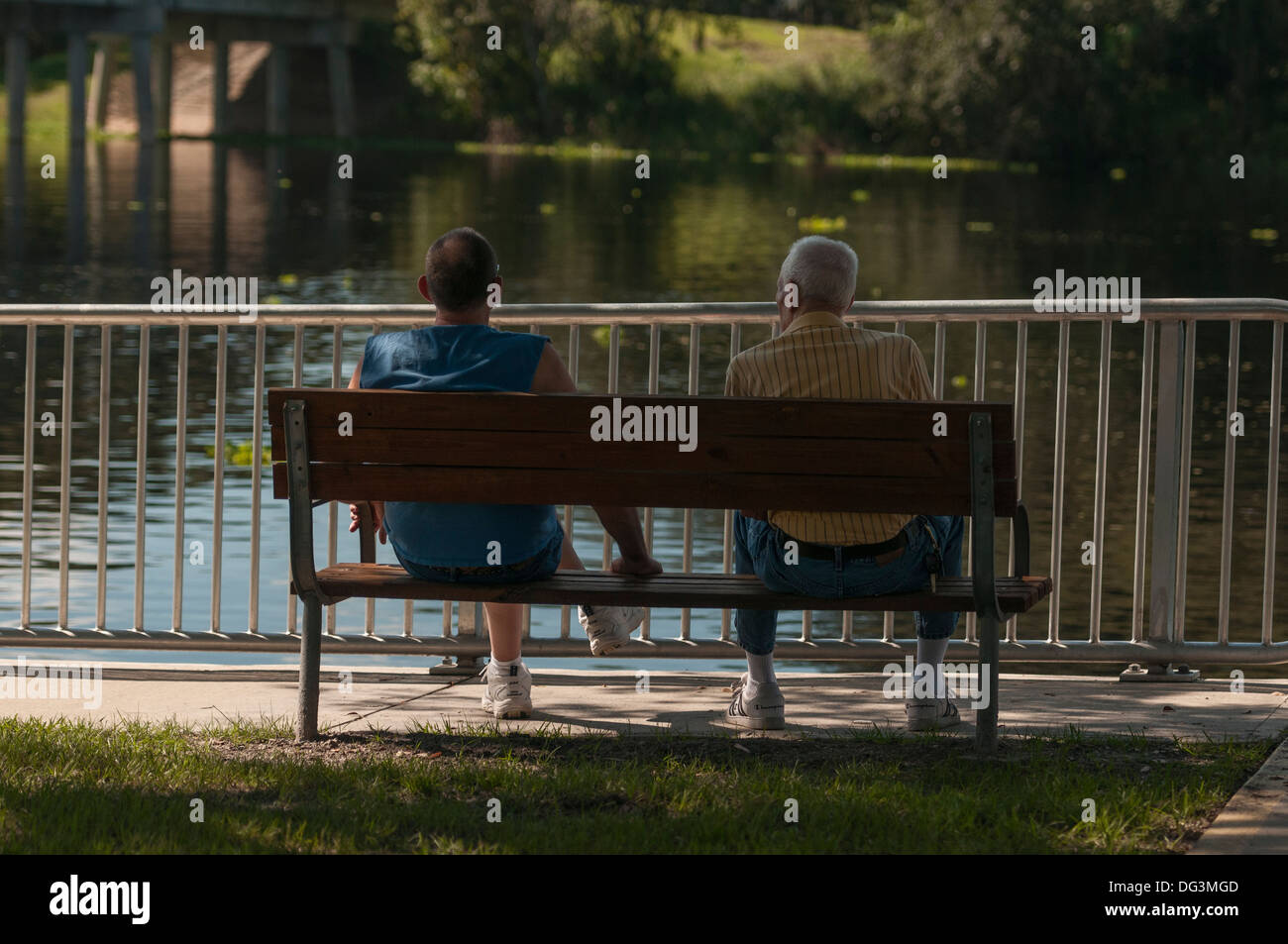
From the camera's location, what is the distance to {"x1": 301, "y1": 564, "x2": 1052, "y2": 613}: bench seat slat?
16.1ft

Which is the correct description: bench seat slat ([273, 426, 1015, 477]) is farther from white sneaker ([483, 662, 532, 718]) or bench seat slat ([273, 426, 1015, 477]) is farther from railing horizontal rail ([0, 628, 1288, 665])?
railing horizontal rail ([0, 628, 1288, 665])

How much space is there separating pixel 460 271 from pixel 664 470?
0.87m

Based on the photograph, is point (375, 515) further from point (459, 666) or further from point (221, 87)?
point (221, 87)

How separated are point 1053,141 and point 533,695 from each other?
59.0m

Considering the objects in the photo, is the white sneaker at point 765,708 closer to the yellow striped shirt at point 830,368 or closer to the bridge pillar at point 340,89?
the yellow striped shirt at point 830,368

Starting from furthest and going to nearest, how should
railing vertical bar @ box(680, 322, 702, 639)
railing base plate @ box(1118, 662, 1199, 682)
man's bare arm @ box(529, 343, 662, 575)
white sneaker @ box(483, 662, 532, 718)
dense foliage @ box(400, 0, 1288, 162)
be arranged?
dense foliage @ box(400, 0, 1288, 162) < railing base plate @ box(1118, 662, 1199, 682) < railing vertical bar @ box(680, 322, 702, 639) < white sneaker @ box(483, 662, 532, 718) < man's bare arm @ box(529, 343, 662, 575)

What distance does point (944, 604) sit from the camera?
16.0 feet

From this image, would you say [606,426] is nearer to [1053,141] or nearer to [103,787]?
[103,787]

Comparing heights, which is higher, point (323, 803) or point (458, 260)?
point (458, 260)

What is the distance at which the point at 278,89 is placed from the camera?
252ft

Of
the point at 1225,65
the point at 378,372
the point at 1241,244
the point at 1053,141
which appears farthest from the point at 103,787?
the point at 1225,65

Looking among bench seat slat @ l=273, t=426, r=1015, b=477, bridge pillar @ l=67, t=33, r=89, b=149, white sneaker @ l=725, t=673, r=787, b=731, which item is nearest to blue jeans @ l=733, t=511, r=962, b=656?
bench seat slat @ l=273, t=426, r=1015, b=477

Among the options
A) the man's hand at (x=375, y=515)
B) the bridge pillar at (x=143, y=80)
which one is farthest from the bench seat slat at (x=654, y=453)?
the bridge pillar at (x=143, y=80)

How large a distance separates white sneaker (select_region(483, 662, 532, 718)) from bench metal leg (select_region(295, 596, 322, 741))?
569 millimetres
